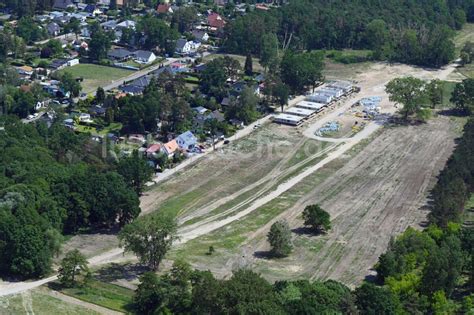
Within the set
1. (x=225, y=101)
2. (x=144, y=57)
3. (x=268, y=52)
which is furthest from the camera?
(x=144, y=57)

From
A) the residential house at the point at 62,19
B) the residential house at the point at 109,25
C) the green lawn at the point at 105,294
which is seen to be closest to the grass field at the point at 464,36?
the residential house at the point at 109,25

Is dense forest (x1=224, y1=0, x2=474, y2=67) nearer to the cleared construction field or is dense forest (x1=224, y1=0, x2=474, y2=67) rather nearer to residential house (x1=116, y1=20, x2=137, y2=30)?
residential house (x1=116, y1=20, x2=137, y2=30)

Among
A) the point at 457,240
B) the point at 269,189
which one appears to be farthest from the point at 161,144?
the point at 457,240

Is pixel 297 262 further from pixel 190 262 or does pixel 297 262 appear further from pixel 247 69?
pixel 247 69

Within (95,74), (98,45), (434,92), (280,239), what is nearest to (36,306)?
(280,239)

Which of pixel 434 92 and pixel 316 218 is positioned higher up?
pixel 434 92

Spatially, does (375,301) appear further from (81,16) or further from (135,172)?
(81,16)
